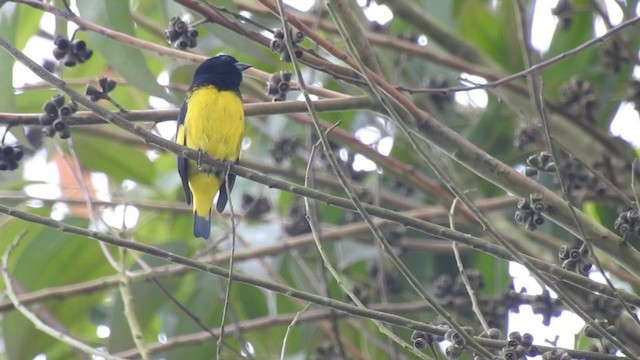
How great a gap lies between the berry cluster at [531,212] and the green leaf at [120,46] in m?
1.44

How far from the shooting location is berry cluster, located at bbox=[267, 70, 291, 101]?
→ 10.4 ft

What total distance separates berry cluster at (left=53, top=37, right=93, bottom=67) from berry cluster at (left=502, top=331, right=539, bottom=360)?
1.59 meters

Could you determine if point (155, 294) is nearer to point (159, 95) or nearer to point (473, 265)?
point (159, 95)

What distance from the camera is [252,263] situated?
4676mm

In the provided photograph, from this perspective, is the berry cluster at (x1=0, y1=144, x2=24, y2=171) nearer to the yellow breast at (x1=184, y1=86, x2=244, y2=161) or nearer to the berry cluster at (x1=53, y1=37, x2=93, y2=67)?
the berry cluster at (x1=53, y1=37, x2=93, y2=67)

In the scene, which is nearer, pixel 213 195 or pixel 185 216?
pixel 213 195

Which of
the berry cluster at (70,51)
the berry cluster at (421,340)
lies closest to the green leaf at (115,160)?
the berry cluster at (70,51)

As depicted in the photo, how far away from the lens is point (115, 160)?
5258 mm

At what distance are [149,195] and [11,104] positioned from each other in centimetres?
222

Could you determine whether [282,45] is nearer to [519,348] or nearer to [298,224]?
[519,348]

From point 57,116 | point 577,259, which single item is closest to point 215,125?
point 57,116

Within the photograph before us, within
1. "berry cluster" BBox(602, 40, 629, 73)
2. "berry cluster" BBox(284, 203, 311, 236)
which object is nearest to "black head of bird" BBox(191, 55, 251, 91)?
"berry cluster" BBox(284, 203, 311, 236)

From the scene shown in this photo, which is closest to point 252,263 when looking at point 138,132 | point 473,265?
point 473,265

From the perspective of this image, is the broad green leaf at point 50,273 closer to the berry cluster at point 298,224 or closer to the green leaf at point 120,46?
the berry cluster at point 298,224
